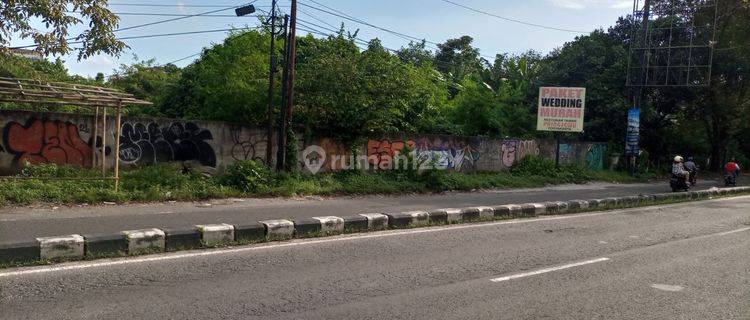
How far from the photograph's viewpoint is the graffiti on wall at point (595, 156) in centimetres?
2655

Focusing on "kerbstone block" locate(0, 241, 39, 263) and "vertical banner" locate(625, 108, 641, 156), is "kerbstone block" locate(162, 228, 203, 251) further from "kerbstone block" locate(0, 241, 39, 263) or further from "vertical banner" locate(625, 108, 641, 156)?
"vertical banner" locate(625, 108, 641, 156)

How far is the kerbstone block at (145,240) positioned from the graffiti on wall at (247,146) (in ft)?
26.6

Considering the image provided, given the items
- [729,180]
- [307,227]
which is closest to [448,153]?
[307,227]

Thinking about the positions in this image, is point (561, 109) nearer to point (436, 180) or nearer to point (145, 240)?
point (436, 180)

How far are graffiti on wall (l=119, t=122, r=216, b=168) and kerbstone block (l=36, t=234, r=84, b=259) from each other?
7385 millimetres

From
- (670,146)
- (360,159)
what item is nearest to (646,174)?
(670,146)

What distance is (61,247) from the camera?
21.7 ft

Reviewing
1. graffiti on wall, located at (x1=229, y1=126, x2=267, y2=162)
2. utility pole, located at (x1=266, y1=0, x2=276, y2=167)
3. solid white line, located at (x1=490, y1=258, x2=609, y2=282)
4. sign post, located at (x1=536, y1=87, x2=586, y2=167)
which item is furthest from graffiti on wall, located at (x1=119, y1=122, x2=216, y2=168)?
sign post, located at (x1=536, y1=87, x2=586, y2=167)

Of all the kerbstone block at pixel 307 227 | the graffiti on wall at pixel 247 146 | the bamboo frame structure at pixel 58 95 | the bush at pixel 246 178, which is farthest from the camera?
the graffiti on wall at pixel 247 146

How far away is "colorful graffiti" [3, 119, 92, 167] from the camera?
40.2ft

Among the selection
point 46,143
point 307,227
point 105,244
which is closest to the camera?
point 105,244

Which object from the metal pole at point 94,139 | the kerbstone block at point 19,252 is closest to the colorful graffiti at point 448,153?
the metal pole at point 94,139

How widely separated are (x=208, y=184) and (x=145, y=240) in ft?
19.4

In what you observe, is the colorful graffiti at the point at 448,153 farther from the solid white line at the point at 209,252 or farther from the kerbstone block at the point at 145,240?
the kerbstone block at the point at 145,240
